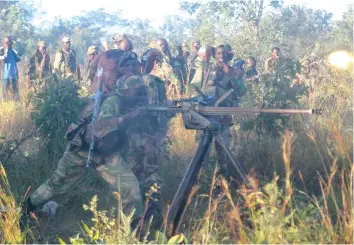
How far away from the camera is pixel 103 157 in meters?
4.60

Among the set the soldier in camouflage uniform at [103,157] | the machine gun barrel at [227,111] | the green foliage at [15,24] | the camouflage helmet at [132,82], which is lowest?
A: the soldier in camouflage uniform at [103,157]

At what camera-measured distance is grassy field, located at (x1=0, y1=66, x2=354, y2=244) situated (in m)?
3.46

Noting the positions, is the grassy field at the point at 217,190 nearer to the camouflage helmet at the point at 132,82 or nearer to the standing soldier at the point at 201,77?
the standing soldier at the point at 201,77

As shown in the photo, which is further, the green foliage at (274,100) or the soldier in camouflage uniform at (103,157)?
the green foliage at (274,100)

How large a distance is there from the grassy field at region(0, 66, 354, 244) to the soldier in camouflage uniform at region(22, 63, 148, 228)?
0.23 m

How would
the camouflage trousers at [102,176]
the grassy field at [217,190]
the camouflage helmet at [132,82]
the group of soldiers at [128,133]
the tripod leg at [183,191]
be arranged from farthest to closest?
the camouflage helmet at [132,82] → the group of soldiers at [128,133] → the camouflage trousers at [102,176] → the tripod leg at [183,191] → the grassy field at [217,190]

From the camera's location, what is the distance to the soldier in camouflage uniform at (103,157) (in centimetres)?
446

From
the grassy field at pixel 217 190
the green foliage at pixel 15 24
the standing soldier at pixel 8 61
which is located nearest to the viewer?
the grassy field at pixel 217 190

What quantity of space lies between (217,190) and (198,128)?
1545 mm

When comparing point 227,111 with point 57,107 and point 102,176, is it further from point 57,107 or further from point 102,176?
point 57,107

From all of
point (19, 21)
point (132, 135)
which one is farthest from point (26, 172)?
point (19, 21)

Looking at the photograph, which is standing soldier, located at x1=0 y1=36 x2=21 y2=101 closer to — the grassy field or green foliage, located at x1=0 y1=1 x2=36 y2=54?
the grassy field

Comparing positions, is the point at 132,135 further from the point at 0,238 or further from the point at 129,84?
the point at 0,238

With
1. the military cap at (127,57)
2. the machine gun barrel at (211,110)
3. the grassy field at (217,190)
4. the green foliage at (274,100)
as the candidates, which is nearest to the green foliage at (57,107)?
the grassy field at (217,190)
